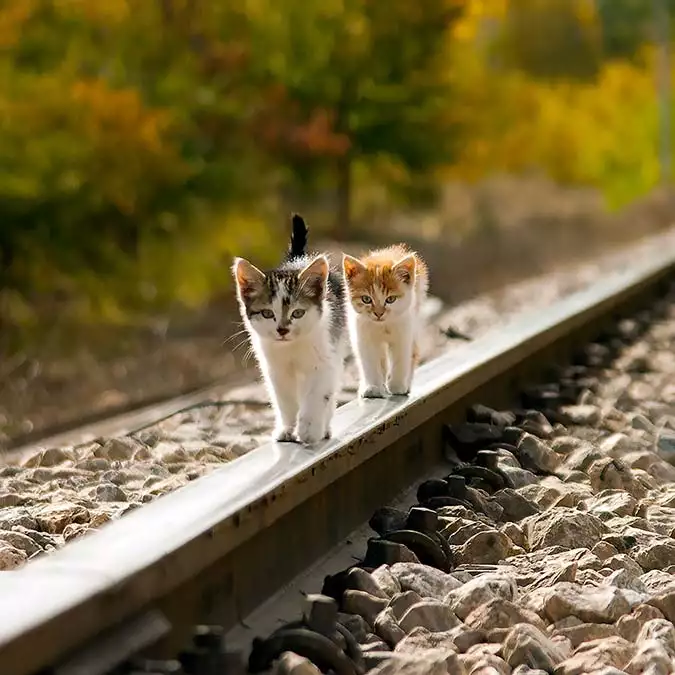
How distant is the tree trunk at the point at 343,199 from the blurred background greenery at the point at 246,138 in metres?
0.04

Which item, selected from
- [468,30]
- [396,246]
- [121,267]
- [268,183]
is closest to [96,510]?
[396,246]

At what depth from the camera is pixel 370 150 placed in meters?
19.7

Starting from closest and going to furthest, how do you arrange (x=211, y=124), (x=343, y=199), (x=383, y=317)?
(x=383, y=317), (x=211, y=124), (x=343, y=199)

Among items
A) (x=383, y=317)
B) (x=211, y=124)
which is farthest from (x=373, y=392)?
(x=211, y=124)

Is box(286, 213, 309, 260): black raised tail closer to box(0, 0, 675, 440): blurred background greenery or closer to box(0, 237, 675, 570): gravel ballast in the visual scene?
box(0, 237, 675, 570): gravel ballast

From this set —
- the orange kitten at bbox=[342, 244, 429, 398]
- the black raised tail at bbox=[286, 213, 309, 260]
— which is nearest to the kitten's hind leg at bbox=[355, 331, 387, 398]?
the orange kitten at bbox=[342, 244, 429, 398]

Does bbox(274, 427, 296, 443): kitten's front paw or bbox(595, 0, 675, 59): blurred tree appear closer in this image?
bbox(274, 427, 296, 443): kitten's front paw

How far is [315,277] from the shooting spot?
12.6 ft

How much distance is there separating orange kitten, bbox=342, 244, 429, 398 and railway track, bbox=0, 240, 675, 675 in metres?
0.16

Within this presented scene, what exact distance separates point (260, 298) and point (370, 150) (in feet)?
53.0

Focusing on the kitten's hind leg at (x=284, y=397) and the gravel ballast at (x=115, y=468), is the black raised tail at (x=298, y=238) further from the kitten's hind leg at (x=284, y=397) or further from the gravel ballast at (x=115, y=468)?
the gravel ballast at (x=115, y=468)

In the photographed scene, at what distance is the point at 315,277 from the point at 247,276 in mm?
220

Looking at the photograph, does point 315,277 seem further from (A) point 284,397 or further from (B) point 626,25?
(B) point 626,25

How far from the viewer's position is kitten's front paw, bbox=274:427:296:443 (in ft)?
12.6
